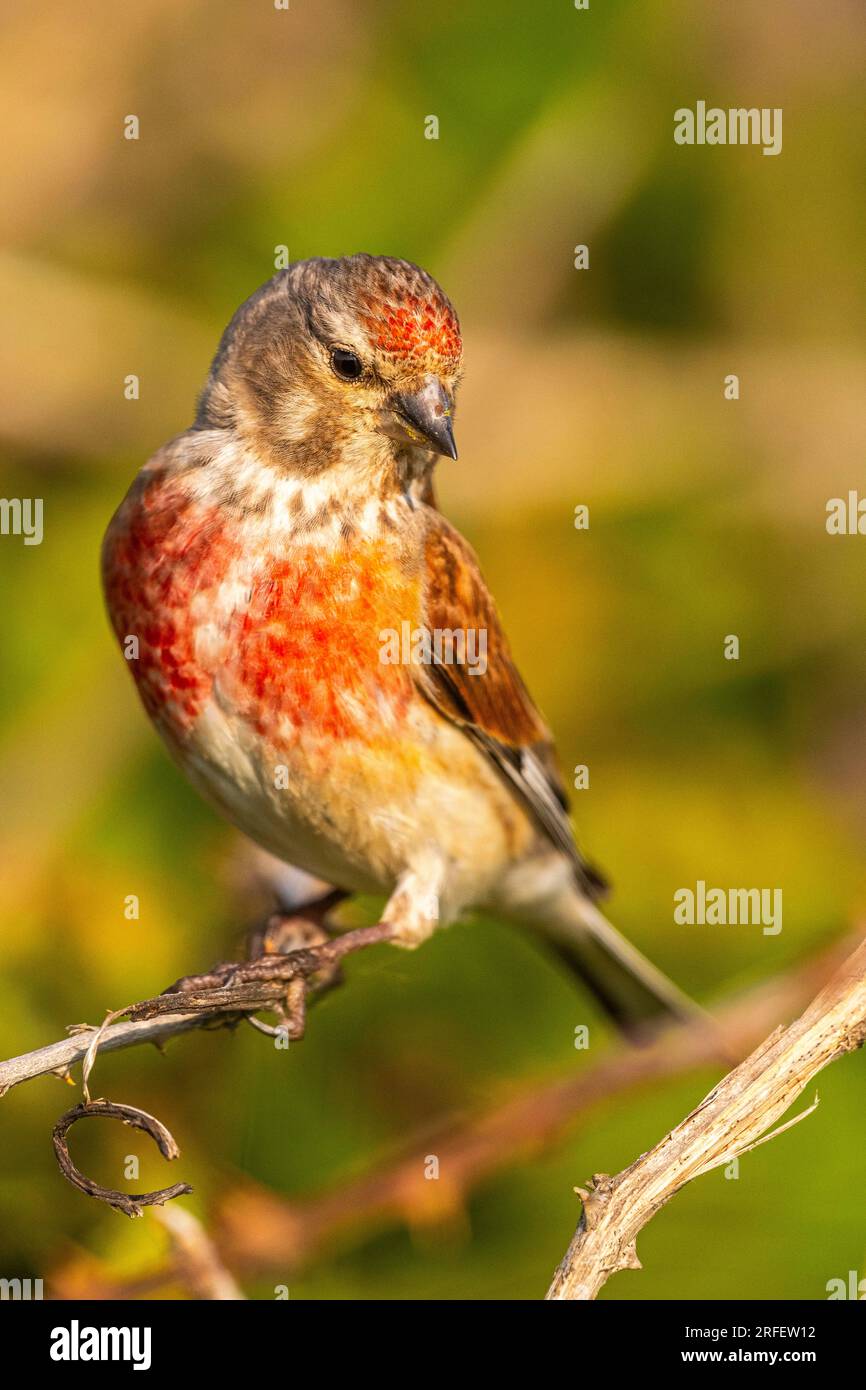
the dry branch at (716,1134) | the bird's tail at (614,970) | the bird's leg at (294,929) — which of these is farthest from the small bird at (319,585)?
the dry branch at (716,1134)

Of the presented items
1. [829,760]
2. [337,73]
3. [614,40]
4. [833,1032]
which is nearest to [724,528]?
[829,760]

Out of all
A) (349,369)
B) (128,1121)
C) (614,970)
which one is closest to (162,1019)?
(128,1121)

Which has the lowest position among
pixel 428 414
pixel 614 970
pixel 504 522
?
pixel 614 970

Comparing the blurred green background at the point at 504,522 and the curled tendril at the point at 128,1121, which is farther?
the blurred green background at the point at 504,522

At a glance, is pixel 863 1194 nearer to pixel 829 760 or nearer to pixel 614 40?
pixel 829 760

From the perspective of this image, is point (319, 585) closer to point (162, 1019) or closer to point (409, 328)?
point (409, 328)

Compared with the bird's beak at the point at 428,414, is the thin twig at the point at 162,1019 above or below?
below

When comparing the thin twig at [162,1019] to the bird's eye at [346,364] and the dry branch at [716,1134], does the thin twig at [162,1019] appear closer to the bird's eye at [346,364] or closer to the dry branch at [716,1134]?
the dry branch at [716,1134]
